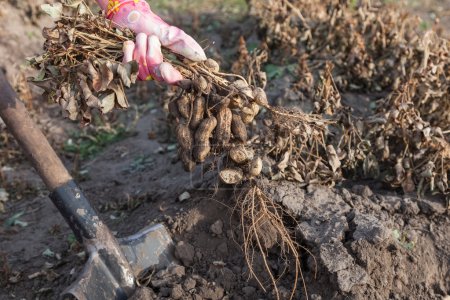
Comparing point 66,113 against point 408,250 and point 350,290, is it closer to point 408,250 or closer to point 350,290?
point 350,290

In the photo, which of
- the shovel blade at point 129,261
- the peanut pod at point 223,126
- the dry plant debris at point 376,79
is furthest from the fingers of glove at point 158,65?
the dry plant debris at point 376,79

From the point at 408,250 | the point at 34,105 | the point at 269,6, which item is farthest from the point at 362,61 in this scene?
the point at 34,105

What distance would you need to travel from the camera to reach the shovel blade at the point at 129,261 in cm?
268

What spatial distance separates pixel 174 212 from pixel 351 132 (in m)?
0.98

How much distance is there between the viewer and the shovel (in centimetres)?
264

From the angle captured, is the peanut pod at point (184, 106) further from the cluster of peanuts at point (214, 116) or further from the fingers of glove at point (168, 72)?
the fingers of glove at point (168, 72)

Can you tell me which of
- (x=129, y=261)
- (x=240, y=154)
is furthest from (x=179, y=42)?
(x=129, y=261)

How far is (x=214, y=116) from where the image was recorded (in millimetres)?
2619

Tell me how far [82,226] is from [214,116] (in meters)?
0.78

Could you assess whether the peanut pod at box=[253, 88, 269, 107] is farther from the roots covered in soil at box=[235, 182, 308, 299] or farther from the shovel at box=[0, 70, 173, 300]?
the shovel at box=[0, 70, 173, 300]

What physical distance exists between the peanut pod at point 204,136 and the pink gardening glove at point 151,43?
0.75ft

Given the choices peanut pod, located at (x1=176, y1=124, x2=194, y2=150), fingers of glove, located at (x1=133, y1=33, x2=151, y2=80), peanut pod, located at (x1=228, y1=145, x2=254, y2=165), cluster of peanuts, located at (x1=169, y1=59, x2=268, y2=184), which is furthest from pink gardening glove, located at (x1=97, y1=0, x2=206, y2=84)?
peanut pod, located at (x1=228, y1=145, x2=254, y2=165)

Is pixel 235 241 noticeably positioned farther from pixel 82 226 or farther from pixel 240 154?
pixel 82 226

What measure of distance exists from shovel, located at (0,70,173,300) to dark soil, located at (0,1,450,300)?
0.46 feet
